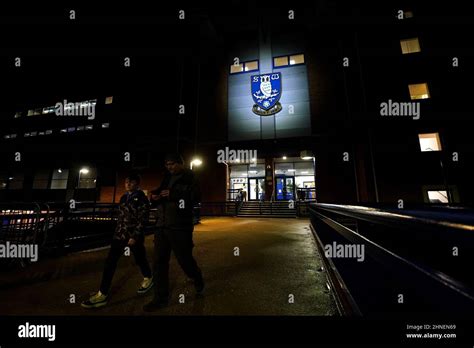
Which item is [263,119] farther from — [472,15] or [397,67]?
[472,15]

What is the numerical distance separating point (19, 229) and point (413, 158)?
1729cm

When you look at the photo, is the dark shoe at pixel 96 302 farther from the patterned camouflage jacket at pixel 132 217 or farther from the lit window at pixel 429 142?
the lit window at pixel 429 142

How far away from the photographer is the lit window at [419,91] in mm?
12727

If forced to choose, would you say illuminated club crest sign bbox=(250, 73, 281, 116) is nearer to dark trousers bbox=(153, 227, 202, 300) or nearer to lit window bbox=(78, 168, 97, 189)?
dark trousers bbox=(153, 227, 202, 300)

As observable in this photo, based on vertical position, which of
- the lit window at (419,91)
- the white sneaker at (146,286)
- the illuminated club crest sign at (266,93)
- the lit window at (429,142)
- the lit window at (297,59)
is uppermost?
the lit window at (297,59)

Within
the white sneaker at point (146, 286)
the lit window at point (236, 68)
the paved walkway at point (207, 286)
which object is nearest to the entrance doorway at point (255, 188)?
the lit window at point (236, 68)

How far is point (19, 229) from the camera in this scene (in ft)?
13.5

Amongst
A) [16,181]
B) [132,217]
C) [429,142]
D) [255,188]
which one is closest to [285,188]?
[255,188]

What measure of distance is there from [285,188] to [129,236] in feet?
50.8

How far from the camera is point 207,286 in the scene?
2.80 metres

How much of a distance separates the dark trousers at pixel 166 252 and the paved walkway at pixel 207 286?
25 centimetres

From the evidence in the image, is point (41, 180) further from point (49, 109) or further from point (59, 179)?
point (49, 109)

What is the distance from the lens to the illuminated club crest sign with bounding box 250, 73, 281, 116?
1559 cm

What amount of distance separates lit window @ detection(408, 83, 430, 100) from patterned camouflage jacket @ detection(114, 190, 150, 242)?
56.1ft
